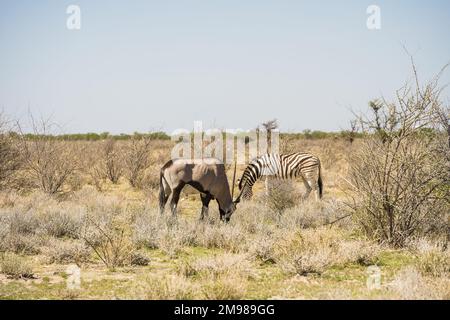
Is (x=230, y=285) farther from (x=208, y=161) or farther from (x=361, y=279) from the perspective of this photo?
(x=208, y=161)

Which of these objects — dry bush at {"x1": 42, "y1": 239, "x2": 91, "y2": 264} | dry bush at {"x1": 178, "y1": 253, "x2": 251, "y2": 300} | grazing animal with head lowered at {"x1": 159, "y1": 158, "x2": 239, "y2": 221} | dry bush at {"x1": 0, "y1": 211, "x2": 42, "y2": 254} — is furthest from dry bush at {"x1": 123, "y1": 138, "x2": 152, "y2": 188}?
dry bush at {"x1": 178, "y1": 253, "x2": 251, "y2": 300}

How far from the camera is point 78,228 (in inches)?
392

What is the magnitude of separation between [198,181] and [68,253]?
3622mm

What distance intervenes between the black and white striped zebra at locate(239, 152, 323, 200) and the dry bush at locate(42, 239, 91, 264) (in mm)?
8240

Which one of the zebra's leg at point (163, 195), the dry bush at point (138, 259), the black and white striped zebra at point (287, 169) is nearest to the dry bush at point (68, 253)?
the dry bush at point (138, 259)

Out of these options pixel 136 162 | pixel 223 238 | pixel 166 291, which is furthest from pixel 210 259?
pixel 136 162

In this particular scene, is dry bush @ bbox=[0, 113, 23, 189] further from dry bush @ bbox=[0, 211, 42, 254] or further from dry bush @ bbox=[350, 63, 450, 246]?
dry bush @ bbox=[350, 63, 450, 246]

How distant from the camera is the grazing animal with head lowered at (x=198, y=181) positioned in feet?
35.4

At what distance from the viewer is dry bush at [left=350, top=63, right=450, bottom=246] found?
8156 millimetres

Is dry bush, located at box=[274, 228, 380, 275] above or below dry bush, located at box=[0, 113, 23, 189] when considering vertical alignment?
below

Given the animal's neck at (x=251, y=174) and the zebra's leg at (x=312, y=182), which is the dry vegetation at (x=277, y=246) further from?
the zebra's leg at (x=312, y=182)

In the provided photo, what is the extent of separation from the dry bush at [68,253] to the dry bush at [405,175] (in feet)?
15.4
